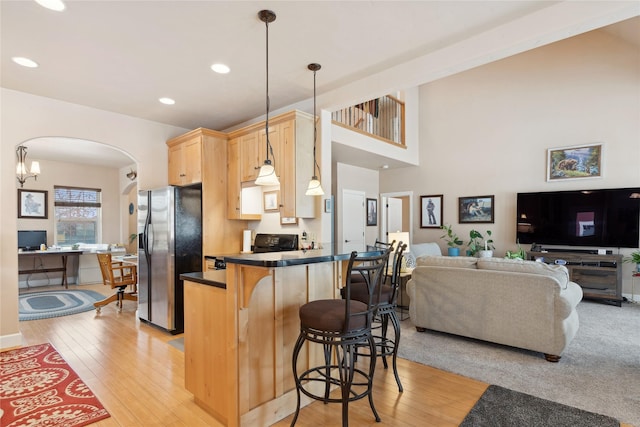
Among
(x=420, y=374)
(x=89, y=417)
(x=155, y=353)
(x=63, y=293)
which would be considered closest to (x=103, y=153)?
(x=63, y=293)

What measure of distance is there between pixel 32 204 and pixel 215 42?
700cm

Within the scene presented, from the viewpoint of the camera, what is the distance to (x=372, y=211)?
7715 mm

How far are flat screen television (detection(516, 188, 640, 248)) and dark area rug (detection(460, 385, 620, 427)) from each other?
14.3 ft

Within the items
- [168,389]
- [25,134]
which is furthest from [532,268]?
[25,134]

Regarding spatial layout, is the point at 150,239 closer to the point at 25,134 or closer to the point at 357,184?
the point at 25,134

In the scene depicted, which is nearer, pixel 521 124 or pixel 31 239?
pixel 521 124

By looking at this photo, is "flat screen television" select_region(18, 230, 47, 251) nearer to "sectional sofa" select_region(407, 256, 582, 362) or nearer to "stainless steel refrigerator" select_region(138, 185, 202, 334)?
"stainless steel refrigerator" select_region(138, 185, 202, 334)

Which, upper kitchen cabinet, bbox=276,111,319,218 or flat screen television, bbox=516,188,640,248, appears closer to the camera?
upper kitchen cabinet, bbox=276,111,319,218

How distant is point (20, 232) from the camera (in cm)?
670

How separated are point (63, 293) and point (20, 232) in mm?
1707

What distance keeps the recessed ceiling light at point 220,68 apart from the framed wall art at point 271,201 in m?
1.59

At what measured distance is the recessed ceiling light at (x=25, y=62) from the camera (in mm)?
2930

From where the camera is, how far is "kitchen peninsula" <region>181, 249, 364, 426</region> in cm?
200

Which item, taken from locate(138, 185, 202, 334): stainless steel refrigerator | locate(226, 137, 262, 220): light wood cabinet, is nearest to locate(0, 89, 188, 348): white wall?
locate(138, 185, 202, 334): stainless steel refrigerator
